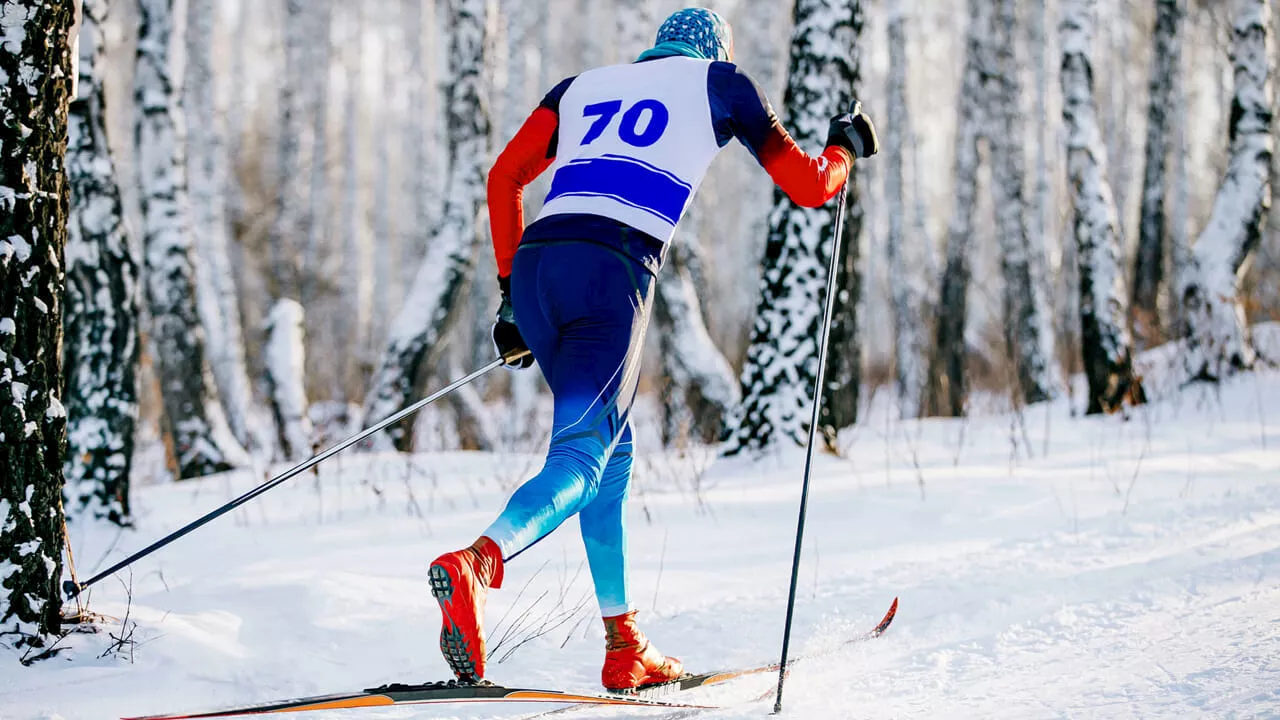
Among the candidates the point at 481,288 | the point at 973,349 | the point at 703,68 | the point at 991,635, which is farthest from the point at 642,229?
the point at 973,349

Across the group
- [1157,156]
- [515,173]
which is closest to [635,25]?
[515,173]

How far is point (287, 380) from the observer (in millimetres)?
8148

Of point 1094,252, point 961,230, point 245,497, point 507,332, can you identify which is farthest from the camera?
point 961,230

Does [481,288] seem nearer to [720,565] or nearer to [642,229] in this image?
[720,565]

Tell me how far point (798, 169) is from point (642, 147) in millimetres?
446

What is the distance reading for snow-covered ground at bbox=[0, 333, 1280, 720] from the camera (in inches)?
106

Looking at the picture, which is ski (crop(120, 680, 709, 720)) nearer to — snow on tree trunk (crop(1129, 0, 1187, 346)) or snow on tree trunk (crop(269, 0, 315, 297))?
snow on tree trunk (crop(1129, 0, 1187, 346))

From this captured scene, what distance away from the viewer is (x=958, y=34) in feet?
76.0

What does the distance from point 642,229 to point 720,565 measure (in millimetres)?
1853

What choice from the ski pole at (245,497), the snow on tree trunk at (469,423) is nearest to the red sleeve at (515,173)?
the ski pole at (245,497)

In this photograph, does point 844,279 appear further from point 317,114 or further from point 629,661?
point 317,114

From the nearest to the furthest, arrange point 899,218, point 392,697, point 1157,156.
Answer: point 392,697 < point 1157,156 < point 899,218

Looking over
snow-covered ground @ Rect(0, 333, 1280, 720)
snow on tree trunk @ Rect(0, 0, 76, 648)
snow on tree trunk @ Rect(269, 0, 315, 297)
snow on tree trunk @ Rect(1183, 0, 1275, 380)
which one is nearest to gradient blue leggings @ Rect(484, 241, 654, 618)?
snow-covered ground @ Rect(0, 333, 1280, 720)

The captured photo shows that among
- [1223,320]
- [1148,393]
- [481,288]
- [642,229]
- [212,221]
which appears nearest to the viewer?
[642,229]
